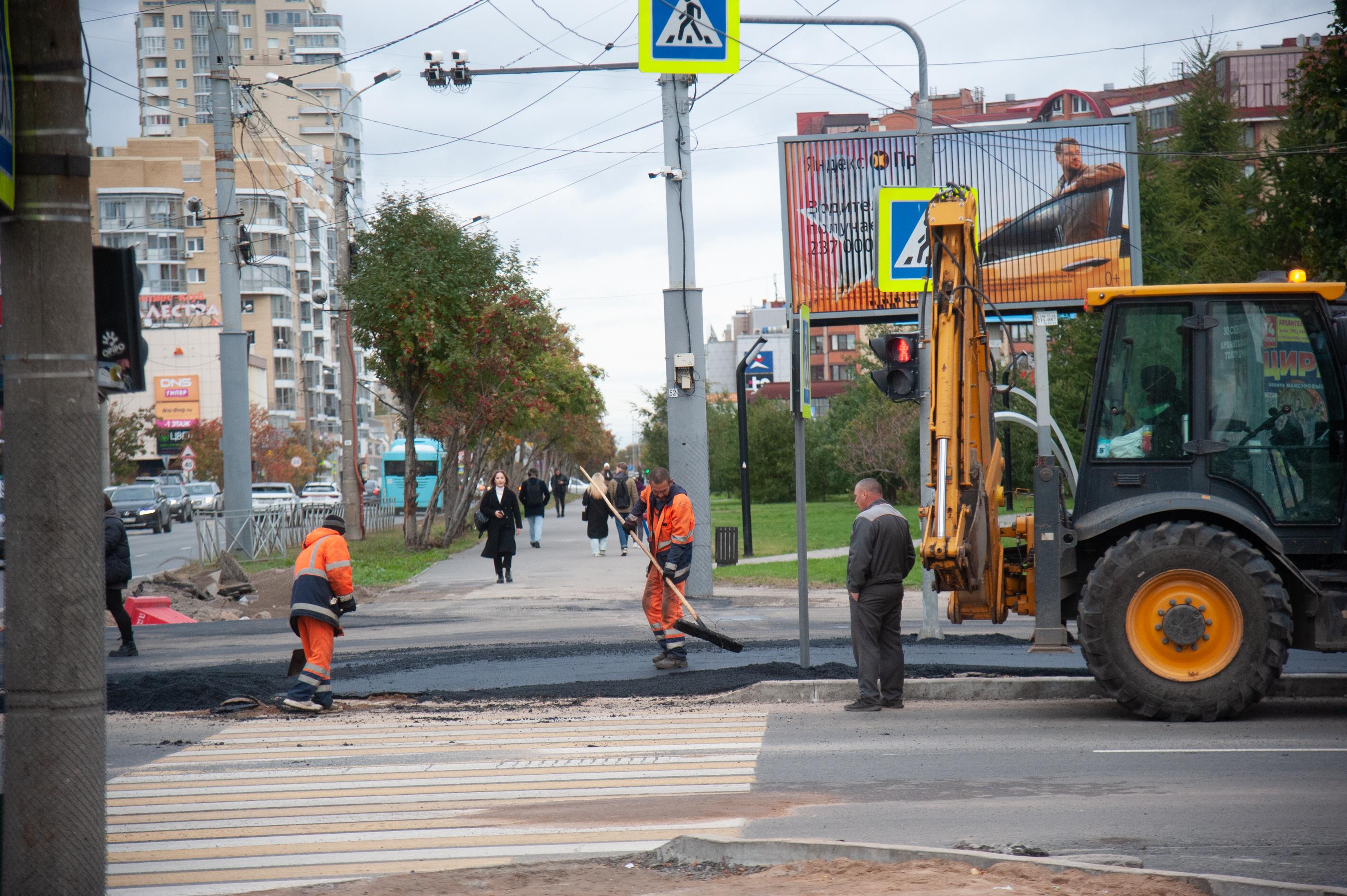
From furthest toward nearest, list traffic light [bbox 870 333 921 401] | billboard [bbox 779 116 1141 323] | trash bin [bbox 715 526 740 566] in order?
trash bin [bbox 715 526 740 566]
billboard [bbox 779 116 1141 323]
traffic light [bbox 870 333 921 401]

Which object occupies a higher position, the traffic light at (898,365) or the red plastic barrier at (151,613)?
the traffic light at (898,365)

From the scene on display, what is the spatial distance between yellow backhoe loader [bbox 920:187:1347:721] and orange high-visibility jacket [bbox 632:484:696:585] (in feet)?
11.4

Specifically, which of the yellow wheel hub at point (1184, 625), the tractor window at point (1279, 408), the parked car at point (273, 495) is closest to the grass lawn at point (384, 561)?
the parked car at point (273, 495)

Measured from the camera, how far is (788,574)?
22.5 metres

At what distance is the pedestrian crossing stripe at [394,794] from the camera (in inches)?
228

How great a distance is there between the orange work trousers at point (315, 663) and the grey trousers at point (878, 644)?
4206 mm

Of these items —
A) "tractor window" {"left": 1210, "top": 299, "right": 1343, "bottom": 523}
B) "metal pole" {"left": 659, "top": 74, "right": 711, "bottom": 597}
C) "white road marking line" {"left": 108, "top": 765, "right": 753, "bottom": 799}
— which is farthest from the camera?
"metal pole" {"left": 659, "top": 74, "right": 711, "bottom": 597}

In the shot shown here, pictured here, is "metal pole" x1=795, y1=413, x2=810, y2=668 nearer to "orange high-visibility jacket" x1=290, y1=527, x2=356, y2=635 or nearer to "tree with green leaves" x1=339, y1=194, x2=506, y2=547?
"orange high-visibility jacket" x1=290, y1=527, x2=356, y2=635

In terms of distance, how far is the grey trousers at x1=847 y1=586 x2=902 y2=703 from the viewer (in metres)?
9.61

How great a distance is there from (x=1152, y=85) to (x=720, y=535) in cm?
6336

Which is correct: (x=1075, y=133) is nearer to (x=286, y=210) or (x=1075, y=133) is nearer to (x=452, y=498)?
(x=452, y=498)

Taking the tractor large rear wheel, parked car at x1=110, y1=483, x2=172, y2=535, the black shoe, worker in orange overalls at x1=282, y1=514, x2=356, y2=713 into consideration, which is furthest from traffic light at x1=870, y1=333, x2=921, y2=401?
parked car at x1=110, y1=483, x2=172, y2=535

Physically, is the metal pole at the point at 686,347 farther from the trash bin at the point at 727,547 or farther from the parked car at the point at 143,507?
the parked car at the point at 143,507

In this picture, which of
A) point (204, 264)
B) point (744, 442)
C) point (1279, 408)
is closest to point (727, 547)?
point (744, 442)
